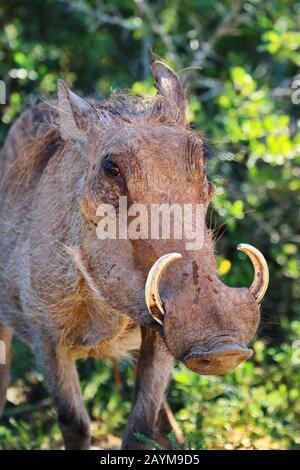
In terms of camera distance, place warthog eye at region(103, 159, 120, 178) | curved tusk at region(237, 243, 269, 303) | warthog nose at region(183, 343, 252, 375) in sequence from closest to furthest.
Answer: warthog nose at region(183, 343, 252, 375) < curved tusk at region(237, 243, 269, 303) < warthog eye at region(103, 159, 120, 178)

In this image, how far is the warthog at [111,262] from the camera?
3.22m

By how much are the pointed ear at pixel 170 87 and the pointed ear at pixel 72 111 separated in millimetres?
366

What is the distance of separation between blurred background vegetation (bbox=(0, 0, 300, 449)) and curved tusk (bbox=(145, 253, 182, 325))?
1.36 m

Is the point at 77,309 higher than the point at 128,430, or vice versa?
the point at 77,309

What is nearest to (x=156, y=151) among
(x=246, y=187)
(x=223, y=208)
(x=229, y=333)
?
(x=229, y=333)

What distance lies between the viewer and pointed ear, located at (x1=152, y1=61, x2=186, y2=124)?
4168 millimetres

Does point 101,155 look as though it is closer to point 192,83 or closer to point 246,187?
point 246,187

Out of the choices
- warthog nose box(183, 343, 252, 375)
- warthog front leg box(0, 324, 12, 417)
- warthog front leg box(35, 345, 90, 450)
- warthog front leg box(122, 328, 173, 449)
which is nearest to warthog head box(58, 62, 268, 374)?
warthog nose box(183, 343, 252, 375)

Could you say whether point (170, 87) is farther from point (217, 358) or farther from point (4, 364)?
point (4, 364)

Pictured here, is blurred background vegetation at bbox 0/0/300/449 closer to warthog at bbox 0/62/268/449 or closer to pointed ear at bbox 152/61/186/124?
warthog at bbox 0/62/268/449

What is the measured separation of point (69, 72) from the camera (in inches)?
280

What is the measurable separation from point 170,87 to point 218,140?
5.90ft

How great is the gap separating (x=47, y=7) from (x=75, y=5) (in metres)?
0.91

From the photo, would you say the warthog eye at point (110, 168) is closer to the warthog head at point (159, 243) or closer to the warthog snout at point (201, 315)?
the warthog head at point (159, 243)
